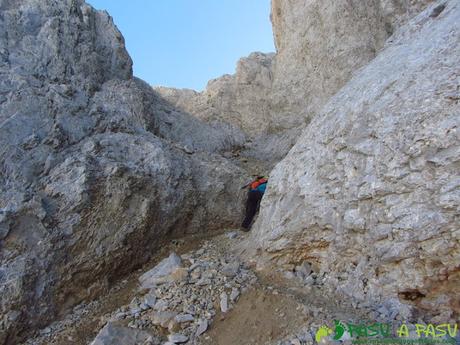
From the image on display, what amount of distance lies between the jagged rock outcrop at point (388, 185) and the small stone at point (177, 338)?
2.27m

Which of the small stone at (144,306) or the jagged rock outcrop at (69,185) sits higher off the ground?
the jagged rock outcrop at (69,185)

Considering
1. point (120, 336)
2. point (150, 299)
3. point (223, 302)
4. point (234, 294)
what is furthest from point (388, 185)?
point (120, 336)

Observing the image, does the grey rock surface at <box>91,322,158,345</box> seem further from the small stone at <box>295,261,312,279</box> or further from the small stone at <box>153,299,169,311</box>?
the small stone at <box>295,261,312,279</box>

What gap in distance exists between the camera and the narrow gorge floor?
207 inches

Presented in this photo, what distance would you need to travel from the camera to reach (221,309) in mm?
5941

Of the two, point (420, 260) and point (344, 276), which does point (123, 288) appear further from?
point (420, 260)

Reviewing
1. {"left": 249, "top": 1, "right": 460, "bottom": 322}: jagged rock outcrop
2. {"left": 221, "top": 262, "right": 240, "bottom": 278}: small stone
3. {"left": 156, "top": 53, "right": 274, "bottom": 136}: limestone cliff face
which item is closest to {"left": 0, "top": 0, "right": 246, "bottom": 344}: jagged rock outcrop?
{"left": 221, "top": 262, "right": 240, "bottom": 278}: small stone

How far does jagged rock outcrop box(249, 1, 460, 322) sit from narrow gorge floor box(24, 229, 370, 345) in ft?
1.85

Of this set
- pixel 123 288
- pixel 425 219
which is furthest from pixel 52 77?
pixel 425 219

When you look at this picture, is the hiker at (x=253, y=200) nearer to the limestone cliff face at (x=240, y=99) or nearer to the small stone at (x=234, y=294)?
the small stone at (x=234, y=294)

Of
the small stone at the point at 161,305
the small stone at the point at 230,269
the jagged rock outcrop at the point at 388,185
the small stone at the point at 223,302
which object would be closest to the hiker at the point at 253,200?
the jagged rock outcrop at the point at 388,185

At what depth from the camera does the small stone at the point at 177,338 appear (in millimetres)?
5445

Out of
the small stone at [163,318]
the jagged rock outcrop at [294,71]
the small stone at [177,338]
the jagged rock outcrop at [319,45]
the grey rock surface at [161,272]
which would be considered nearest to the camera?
the small stone at [177,338]

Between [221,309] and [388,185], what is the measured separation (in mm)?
3259
